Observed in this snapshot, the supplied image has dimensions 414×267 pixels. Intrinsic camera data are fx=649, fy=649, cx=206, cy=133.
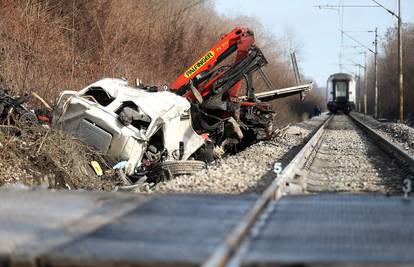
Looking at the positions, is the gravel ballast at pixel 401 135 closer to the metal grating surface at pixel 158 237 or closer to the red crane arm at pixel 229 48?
the red crane arm at pixel 229 48

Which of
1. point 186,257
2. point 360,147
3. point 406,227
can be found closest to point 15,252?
point 186,257

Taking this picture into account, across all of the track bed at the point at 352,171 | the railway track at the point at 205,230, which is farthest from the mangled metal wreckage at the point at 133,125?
the railway track at the point at 205,230

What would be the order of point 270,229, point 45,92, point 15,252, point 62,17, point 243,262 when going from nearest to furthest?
1. point 243,262
2. point 15,252
3. point 270,229
4. point 45,92
5. point 62,17

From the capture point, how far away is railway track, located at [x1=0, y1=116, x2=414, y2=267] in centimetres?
437

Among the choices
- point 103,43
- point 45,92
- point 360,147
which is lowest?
point 360,147

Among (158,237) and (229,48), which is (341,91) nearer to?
(229,48)

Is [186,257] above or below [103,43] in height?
below

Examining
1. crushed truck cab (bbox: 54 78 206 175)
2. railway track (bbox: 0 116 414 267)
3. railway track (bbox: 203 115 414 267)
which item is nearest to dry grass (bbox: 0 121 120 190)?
crushed truck cab (bbox: 54 78 206 175)

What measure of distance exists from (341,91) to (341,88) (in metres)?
0.36

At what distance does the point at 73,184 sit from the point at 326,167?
566cm

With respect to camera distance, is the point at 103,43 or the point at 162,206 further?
the point at 103,43

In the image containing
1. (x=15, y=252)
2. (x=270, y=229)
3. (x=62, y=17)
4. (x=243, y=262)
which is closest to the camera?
(x=243, y=262)

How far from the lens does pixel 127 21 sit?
102 ft

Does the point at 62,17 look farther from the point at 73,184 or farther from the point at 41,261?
the point at 41,261
